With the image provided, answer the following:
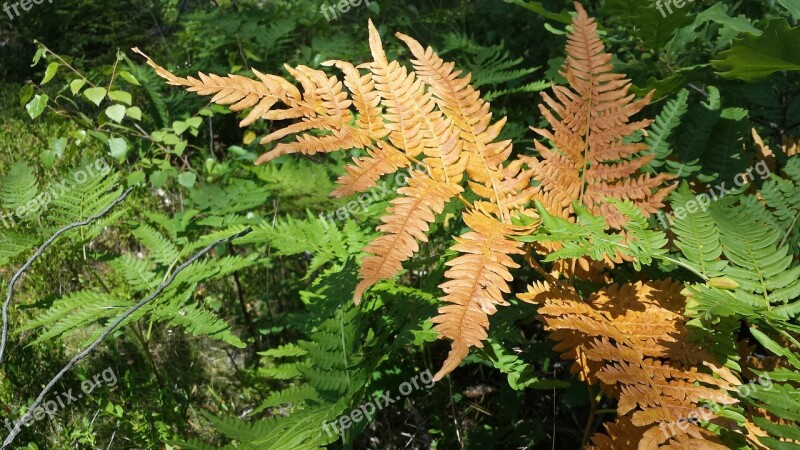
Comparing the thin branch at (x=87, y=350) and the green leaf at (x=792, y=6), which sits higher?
the green leaf at (x=792, y=6)

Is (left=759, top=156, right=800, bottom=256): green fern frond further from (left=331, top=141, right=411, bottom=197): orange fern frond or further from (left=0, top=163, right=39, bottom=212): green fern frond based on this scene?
(left=0, top=163, right=39, bottom=212): green fern frond

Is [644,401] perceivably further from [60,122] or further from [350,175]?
[60,122]

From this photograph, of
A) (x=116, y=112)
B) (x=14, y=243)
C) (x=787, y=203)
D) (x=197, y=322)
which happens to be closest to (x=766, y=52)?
(x=787, y=203)

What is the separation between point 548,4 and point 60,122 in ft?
8.91

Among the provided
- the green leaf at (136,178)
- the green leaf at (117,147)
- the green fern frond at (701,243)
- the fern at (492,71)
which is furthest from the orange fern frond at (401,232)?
the green leaf at (117,147)

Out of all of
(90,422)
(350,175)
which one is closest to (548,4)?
(350,175)

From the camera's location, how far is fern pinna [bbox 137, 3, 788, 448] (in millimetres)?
1354

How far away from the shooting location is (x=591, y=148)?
5.65ft

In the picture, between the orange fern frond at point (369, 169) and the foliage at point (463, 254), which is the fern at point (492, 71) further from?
the orange fern frond at point (369, 169)

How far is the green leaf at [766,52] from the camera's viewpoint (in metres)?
1.62

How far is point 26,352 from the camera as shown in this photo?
283 centimetres

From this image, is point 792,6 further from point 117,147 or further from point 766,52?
point 117,147

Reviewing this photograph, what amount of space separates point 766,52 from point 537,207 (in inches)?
32.1

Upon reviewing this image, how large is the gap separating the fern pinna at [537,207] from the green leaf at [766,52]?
32cm
